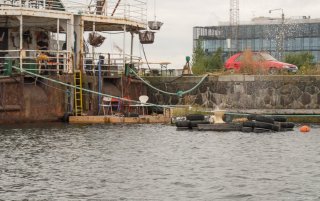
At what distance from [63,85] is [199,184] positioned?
21503mm

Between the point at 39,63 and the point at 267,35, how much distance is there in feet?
332

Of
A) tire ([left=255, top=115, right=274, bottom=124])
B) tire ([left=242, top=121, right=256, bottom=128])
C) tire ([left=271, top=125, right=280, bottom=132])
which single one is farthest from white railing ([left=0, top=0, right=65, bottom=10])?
tire ([left=271, top=125, right=280, bottom=132])

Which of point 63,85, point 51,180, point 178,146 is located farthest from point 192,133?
point 51,180

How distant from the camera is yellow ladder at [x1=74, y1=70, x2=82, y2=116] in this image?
42.4 metres

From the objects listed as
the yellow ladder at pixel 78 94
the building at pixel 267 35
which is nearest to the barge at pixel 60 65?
the yellow ladder at pixel 78 94

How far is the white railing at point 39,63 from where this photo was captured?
136 ft

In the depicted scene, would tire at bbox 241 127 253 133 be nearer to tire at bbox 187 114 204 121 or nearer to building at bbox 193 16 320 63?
tire at bbox 187 114 204 121

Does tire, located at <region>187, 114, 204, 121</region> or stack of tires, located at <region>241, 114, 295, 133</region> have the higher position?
tire, located at <region>187, 114, 204, 121</region>

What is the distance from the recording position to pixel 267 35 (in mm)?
139750

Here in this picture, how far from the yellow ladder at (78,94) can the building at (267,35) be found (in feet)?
287

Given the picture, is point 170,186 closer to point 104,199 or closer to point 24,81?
point 104,199

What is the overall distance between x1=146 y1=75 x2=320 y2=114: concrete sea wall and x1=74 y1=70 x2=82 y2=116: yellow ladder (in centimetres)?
719

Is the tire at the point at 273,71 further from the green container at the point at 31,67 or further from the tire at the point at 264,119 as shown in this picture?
the green container at the point at 31,67

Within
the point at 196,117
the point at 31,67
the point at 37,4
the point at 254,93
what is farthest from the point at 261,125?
the point at 37,4
